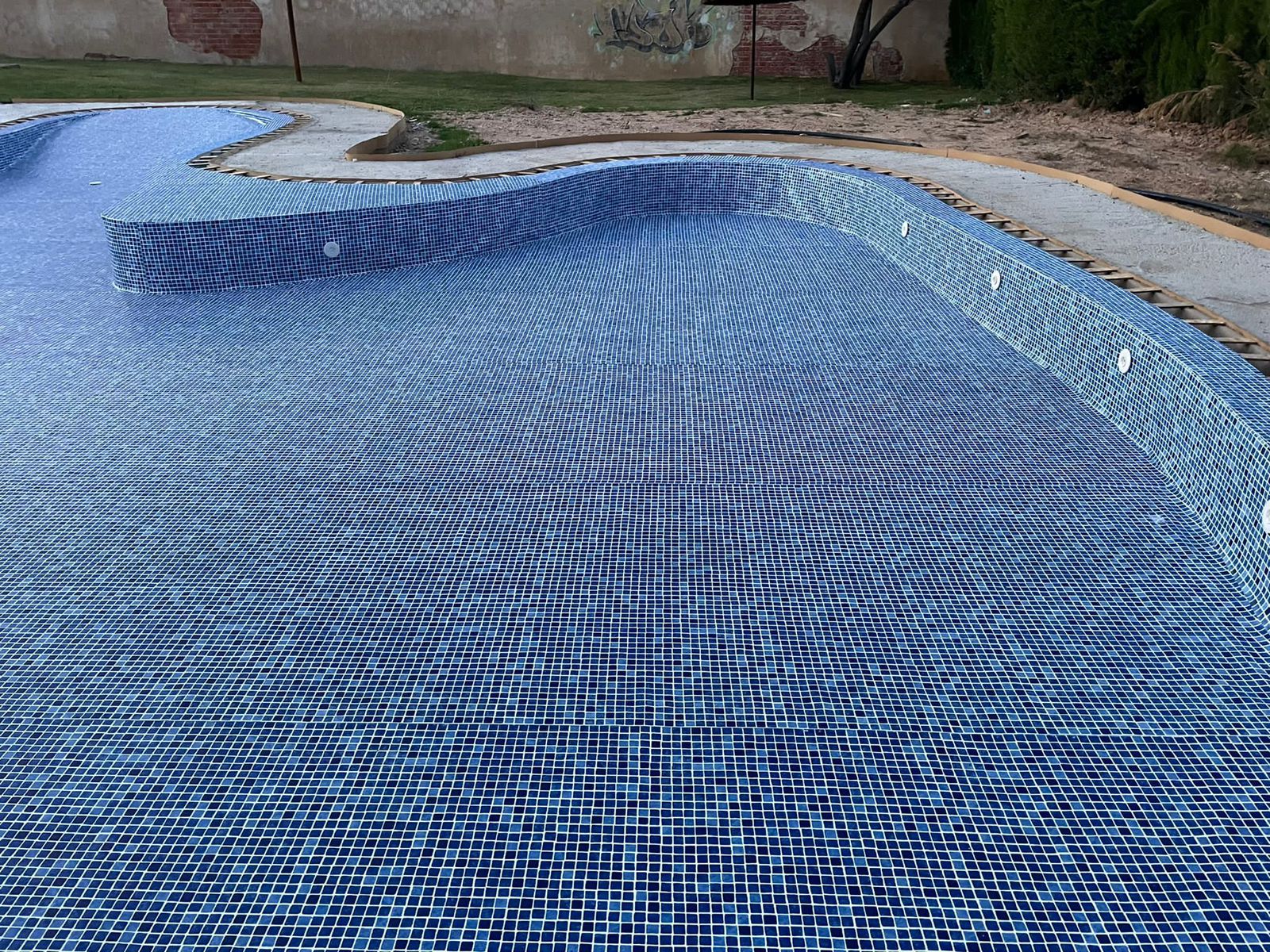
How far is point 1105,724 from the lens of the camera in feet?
7.14

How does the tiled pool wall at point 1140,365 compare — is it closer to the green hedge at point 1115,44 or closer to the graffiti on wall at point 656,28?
the green hedge at point 1115,44

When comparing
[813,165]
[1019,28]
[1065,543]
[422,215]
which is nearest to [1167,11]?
[1019,28]

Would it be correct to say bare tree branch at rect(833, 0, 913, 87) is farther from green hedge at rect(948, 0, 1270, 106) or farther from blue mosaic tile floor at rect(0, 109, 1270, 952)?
blue mosaic tile floor at rect(0, 109, 1270, 952)

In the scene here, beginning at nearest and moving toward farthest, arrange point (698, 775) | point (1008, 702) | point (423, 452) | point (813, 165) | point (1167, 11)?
point (698, 775)
point (1008, 702)
point (423, 452)
point (813, 165)
point (1167, 11)

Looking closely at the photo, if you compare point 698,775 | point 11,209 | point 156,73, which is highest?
point 156,73

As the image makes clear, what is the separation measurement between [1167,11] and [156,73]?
42.1 feet

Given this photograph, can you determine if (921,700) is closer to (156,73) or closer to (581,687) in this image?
(581,687)

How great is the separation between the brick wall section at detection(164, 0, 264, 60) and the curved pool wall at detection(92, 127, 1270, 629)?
36.2 ft

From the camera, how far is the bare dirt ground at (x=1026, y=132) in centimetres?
722

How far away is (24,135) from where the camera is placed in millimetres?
8656

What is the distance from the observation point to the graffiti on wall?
15.4 meters

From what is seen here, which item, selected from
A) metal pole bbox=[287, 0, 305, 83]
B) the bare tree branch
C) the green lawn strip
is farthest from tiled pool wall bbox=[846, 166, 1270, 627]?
metal pole bbox=[287, 0, 305, 83]

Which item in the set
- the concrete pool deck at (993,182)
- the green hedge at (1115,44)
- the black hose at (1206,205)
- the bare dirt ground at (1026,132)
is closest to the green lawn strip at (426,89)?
the bare dirt ground at (1026,132)

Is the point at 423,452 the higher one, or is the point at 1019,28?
the point at 1019,28
